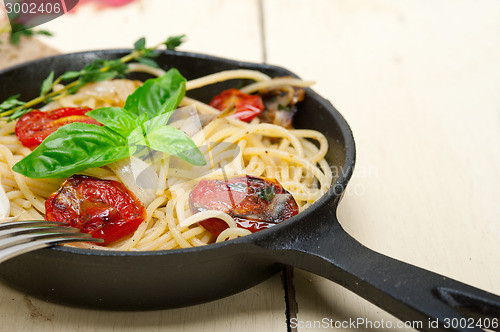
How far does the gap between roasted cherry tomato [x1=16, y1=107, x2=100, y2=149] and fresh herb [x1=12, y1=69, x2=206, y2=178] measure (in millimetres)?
273

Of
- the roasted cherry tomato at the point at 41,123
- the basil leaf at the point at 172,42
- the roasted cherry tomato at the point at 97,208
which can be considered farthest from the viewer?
the basil leaf at the point at 172,42

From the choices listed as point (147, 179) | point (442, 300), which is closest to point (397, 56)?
point (147, 179)

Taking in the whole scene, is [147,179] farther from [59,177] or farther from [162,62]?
[162,62]

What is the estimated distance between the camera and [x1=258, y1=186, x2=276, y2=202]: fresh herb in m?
2.34

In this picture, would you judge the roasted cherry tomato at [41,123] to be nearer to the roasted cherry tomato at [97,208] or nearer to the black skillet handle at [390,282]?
the roasted cherry tomato at [97,208]

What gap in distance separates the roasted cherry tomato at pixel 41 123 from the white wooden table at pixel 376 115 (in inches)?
26.9

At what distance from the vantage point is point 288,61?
14.0ft

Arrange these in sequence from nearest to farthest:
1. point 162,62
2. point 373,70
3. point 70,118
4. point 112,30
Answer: point 70,118
point 162,62
point 373,70
point 112,30

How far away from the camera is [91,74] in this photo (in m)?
2.98

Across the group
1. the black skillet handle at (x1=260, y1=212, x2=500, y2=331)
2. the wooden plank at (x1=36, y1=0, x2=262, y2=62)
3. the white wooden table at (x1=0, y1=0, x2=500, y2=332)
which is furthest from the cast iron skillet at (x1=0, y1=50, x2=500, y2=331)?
the wooden plank at (x1=36, y1=0, x2=262, y2=62)

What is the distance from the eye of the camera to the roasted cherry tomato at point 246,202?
90.0 inches

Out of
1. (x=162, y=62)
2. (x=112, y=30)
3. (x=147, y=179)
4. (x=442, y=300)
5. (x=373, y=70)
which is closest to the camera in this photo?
(x=442, y=300)

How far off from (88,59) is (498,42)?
117 inches

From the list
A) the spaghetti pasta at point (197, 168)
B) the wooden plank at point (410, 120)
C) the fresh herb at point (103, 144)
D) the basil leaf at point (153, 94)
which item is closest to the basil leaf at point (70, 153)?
the fresh herb at point (103, 144)
